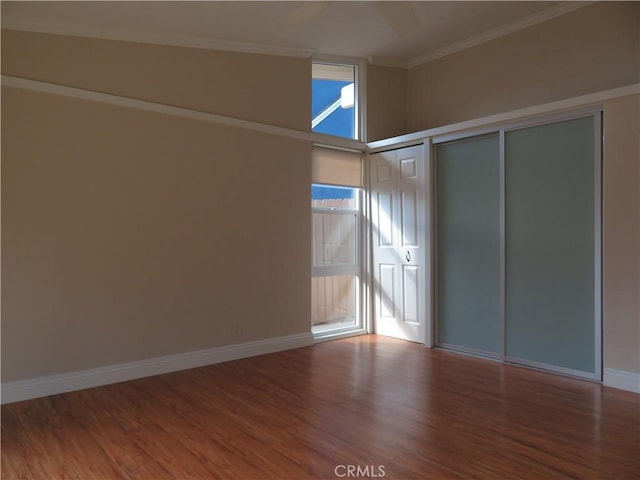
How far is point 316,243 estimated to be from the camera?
4.92 m

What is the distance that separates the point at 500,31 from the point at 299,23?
92.7 inches

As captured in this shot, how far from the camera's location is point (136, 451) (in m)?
2.39

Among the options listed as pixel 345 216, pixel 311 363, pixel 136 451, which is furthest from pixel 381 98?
pixel 136 451

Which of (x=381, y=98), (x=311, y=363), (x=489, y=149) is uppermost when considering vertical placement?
(x=381, y=98)

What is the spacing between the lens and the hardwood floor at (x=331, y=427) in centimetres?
221

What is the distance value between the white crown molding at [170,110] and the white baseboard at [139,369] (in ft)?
6.82

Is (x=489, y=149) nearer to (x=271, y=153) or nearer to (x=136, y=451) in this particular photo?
(x=271, y=153)

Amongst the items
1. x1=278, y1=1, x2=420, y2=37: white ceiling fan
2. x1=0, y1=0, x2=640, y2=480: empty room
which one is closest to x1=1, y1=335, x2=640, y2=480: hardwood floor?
x1=0, y1=0, x2=640, y2=480: empty room

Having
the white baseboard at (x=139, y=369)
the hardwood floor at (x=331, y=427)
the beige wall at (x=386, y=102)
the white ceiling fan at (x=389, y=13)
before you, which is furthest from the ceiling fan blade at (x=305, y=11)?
the white baseboard at (x=139, y=369)

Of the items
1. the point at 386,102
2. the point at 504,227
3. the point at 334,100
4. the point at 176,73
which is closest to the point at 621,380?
the point at 504,227

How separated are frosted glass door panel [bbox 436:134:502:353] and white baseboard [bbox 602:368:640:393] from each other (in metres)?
0.89

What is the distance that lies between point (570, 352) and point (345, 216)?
8.62ft

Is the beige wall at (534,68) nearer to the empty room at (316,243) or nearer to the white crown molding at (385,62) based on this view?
the empty room at (316,243)

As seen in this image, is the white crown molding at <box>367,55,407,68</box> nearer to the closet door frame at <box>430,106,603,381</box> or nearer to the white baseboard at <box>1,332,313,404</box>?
the closet door frame at <box>430,106,603,381</box>
